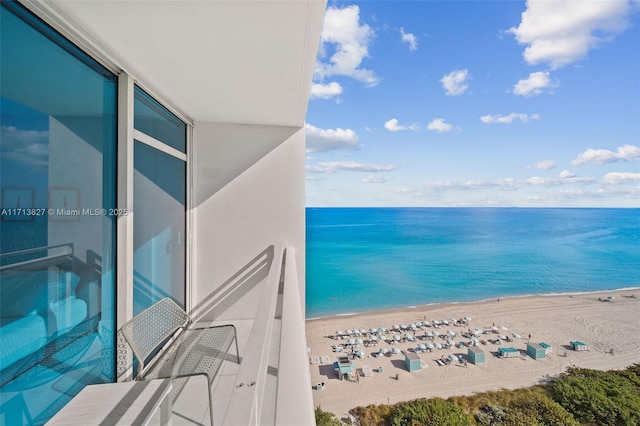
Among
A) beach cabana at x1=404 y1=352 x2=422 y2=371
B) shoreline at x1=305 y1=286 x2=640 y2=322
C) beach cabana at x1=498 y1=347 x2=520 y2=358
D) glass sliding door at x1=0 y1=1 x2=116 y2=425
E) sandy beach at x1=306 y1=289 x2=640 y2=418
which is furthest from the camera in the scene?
shoreline at x1=305 y1=286 x2=640 y2=322

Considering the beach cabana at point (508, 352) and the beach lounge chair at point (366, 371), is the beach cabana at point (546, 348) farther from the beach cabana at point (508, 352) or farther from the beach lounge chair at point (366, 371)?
the beach lounge chair at point (366, 371)

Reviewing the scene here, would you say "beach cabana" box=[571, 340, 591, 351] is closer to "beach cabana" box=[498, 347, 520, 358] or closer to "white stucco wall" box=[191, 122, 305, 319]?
"beach cabana" box=[498, 347, 520, 358]

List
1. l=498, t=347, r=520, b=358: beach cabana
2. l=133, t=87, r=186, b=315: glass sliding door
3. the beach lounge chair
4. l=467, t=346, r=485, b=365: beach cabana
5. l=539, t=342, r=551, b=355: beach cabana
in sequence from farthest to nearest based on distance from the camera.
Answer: l=539, t=342, r=551, b=355: beach cabana → l=498, t=347, r=520, b=358: beach cabana → l=467, t=346, r=485, b=365: beach cabana → the beach lounge chair → l=133, t=87, r=186, b=315: glass sliding door

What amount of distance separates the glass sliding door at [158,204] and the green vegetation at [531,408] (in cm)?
829

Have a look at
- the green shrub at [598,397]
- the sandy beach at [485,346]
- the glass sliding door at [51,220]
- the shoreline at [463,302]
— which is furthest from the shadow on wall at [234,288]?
the green shrub at [598,397]

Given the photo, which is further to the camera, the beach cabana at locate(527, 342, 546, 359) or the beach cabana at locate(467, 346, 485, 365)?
the beach cabana at locate(527, 342, 546, 359)

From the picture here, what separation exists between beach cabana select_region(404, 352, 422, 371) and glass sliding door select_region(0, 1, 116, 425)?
1155 centimetres

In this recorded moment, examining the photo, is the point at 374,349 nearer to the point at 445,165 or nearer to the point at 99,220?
the point at 99,220

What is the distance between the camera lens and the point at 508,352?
12.3 meters

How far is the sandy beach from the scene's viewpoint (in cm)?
1038

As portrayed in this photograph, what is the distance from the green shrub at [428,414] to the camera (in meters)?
9.05

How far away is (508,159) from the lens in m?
40.8

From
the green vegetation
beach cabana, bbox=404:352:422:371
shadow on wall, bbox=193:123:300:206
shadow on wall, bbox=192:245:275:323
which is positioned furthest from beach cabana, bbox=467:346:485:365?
shadow on wall, bbox=193:123:300:206

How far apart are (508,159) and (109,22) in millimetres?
48744
